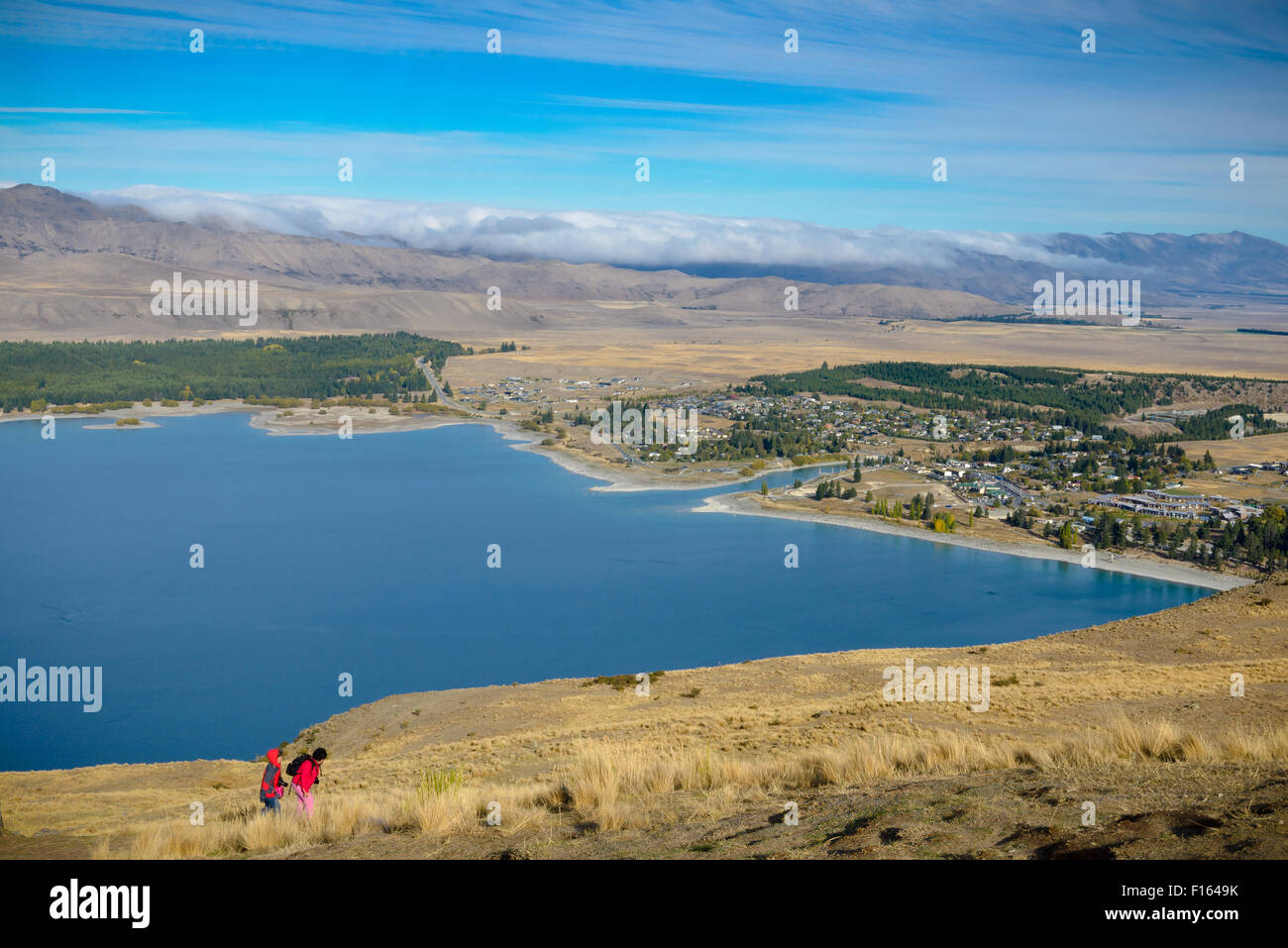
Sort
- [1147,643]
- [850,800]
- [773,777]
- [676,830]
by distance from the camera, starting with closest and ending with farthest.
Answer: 1. [676,830]
2. [850,800]
3. [773,777]
4. [1147,643]

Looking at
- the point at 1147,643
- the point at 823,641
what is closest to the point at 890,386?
the point at 823,641

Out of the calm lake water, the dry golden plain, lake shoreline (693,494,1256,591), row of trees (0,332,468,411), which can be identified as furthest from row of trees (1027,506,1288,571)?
row of trees (0,332,468,411)

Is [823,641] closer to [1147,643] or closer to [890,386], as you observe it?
[1147,643]

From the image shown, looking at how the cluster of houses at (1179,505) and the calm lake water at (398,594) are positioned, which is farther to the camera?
the cluster of houses at (1179,505)

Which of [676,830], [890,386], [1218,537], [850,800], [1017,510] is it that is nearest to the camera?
[676,830]

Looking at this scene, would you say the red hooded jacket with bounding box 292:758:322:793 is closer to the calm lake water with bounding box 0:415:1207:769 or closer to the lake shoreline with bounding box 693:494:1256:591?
the calm lake water with bounding box 0:415:1207:769

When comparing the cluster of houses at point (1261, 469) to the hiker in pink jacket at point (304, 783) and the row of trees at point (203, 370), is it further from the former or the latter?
the row of trees at point (203, 370)

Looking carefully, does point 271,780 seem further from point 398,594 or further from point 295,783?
point 398,594

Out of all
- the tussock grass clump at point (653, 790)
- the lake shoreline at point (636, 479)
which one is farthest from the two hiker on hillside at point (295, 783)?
the lake shoreline at point (636, 479)
